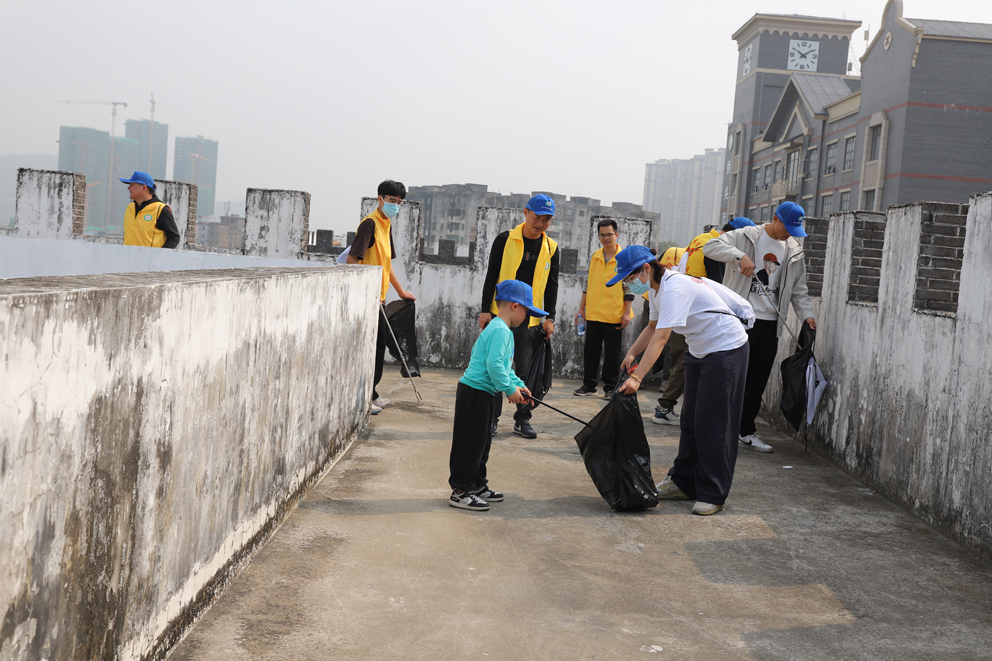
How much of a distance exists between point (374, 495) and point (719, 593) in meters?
1.97

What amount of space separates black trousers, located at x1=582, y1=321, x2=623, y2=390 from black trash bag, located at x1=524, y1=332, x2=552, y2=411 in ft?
6.45

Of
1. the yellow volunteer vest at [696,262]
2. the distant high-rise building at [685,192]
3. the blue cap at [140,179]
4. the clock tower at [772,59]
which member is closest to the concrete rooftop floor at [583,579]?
the yellow volunteer vest at [696,262]

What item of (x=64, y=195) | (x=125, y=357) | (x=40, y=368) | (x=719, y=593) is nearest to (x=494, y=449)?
(x=719, y=593)

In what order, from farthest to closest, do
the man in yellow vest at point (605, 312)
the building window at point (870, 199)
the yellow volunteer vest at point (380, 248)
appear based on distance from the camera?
the building window at point (870, 199) → the man in yellow vest at point (605, 312) → the yellow volunteer vest at point (380, 248)

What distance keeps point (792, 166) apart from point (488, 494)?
3961cm

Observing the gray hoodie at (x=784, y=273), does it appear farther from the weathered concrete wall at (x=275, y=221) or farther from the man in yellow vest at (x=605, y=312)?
the weathered concrete wall at (x=275, y=221)

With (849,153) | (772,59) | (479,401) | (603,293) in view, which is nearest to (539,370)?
(479,401)

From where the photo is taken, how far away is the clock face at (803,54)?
5322 cm

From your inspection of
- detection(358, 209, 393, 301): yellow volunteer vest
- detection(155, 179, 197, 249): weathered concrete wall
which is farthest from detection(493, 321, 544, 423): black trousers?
detection(155, 179, 197, 249): weathered concrete wall

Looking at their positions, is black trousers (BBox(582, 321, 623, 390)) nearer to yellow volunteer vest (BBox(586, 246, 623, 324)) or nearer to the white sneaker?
yellow volunteer vest (BBox(586, 246, 623, 324))

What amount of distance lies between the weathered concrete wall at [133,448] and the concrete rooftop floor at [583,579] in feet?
1.00

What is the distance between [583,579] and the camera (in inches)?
141

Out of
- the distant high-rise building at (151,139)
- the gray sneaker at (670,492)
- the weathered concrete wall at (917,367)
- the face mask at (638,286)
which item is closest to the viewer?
the weathered concrete wall at (917,367)

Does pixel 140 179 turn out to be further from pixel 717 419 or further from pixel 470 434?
pixel 717 419
